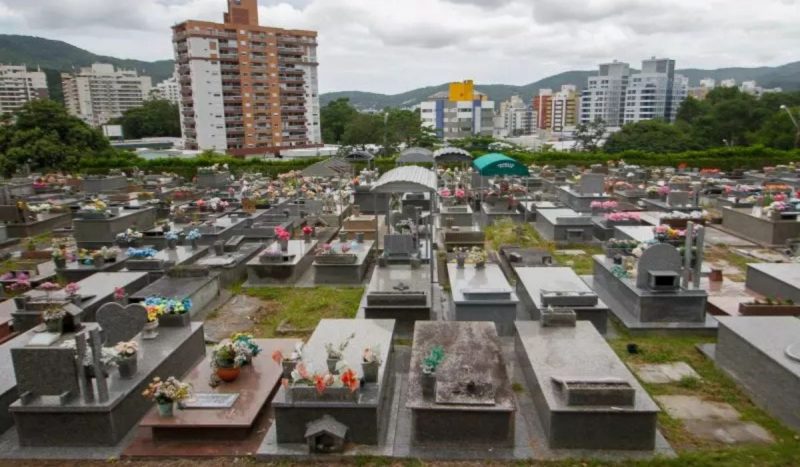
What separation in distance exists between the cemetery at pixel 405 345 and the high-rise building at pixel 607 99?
16219 cm

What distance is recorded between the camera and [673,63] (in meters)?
184

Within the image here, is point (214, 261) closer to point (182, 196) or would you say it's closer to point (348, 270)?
point (348, 270)

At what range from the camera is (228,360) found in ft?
24.9

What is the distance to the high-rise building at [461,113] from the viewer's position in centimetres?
12094

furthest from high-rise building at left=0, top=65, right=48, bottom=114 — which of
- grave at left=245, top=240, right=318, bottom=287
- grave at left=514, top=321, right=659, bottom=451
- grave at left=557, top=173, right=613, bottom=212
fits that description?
grave at left=514, top=321, right=659, bottom=451

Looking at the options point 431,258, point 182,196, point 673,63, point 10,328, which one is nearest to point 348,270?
point 431,258

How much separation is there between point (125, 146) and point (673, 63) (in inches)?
6887

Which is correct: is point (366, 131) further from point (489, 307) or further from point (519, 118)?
point (519, 118)

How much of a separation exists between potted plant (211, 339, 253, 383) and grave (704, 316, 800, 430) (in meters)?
7.14

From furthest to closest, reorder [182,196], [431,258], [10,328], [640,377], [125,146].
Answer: [125,146] < [182,196] < [431,258] < [10,328] < [640,377]

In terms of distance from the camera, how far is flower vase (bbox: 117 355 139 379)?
7098mm

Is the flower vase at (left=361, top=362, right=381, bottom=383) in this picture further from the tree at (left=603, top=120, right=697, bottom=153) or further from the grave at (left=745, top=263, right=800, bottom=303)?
the tree at (left=603, top=120, right=697, bottom=153)

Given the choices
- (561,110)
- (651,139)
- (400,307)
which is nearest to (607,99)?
(561,110)

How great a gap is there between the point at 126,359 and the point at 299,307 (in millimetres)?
4865
